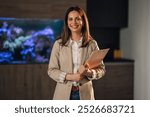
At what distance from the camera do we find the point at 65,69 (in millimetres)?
1779

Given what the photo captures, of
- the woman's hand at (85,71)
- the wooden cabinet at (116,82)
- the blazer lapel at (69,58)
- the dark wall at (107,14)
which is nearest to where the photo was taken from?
the woman's hand at (85,71)

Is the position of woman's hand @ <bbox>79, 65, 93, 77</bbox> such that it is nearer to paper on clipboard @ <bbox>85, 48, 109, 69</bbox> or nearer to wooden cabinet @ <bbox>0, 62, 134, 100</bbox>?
paper on clipboard @ <bbox>85, 48, 109, 69</bbox>

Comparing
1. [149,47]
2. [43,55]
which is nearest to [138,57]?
[149,47]

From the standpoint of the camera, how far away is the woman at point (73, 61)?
1722 millimetres

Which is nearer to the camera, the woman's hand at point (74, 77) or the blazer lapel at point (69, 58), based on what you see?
the woman's hand at point (74, 77)

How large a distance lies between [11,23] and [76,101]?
9.21ft

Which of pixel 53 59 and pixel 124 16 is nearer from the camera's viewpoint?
pixel 53 59

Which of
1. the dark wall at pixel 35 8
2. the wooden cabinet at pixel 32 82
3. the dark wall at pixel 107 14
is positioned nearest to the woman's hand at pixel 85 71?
the wooden cabinet at pixel 32 82

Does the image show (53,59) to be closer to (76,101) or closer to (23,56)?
(76,101)

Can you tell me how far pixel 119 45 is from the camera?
5.17 m

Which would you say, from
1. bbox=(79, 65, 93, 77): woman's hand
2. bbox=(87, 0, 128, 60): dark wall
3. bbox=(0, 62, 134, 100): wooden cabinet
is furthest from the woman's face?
bbox=(87, 0, 128, 60): dark wall

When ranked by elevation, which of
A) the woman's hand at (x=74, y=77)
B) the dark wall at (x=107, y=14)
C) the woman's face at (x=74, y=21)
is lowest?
the woman's hand at (x=74, y=77)

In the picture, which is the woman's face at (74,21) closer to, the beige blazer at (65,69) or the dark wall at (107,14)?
the beige blazer at (65,69)

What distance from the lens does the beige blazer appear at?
173 centimetres
